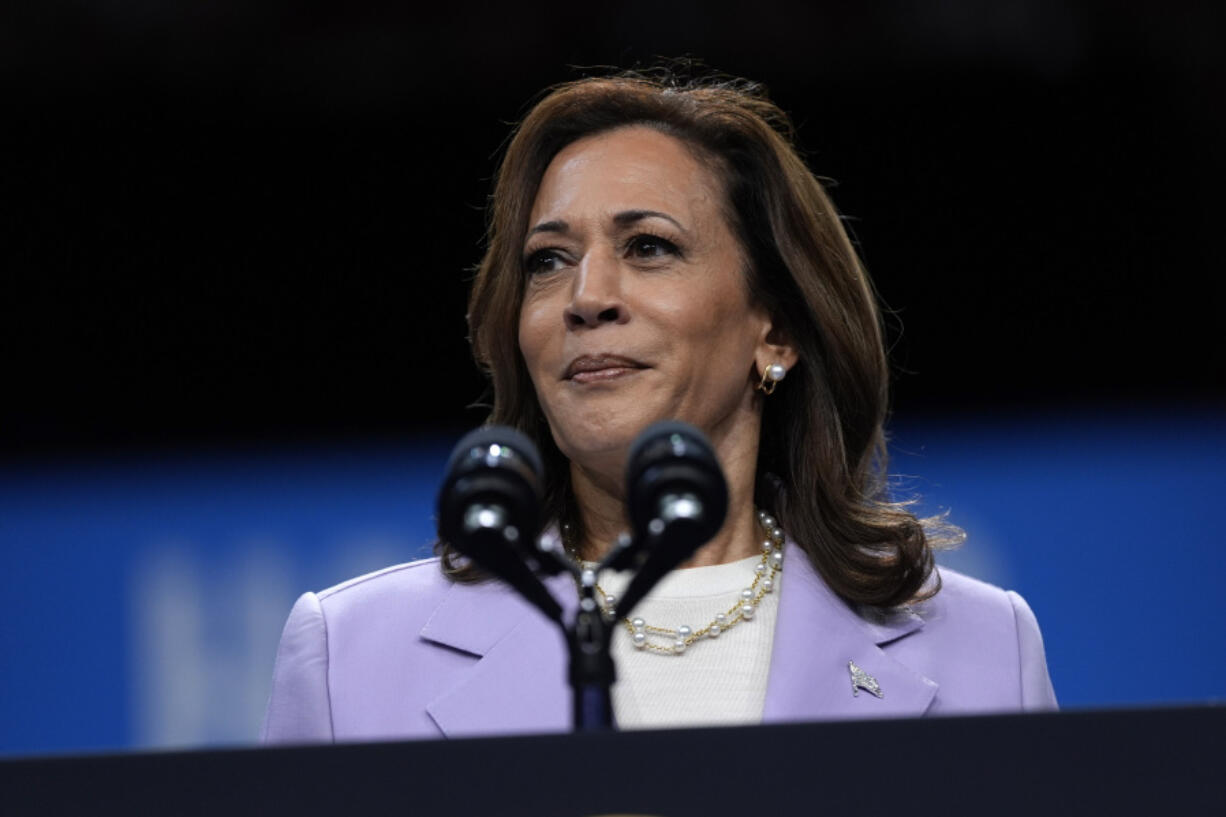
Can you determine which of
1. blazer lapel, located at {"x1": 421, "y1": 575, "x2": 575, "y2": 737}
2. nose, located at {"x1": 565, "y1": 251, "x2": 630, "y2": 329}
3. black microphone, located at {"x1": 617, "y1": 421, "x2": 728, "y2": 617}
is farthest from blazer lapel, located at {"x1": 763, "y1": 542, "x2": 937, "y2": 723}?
black microphone, located at {"x1": 617, "y1": 421, "x2": 728, "y2": 617}

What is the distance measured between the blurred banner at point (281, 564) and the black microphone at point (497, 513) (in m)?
2.05

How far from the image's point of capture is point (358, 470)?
136 inches

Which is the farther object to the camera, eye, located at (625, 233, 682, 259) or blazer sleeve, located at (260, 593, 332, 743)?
eye, located at (625, 233, 682, 259)

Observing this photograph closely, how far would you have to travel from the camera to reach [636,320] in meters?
2.00

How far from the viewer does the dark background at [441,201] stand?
11.4 ft

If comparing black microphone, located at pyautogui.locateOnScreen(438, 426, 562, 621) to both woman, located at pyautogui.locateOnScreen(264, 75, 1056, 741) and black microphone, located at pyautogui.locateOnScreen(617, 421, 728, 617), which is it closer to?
black microphone, located at pyautogui.locateOnScreen(617, 421, 728, 617)

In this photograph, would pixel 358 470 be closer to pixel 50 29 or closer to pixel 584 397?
pixel 50 29

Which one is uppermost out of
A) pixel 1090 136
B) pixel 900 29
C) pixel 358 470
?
pixel 900 29

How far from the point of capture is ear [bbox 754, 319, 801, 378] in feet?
7.22

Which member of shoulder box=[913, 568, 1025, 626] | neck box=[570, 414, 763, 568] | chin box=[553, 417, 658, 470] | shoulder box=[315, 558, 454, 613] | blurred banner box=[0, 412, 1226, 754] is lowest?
blurred banner box=[0, 412, 1226, 754]

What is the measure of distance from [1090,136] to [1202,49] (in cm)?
39

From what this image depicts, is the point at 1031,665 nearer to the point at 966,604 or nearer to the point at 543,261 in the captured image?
the point at 966,604

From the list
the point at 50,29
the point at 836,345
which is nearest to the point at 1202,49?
the point at 836,345

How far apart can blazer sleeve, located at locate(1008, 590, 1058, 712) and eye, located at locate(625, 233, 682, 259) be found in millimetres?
692
